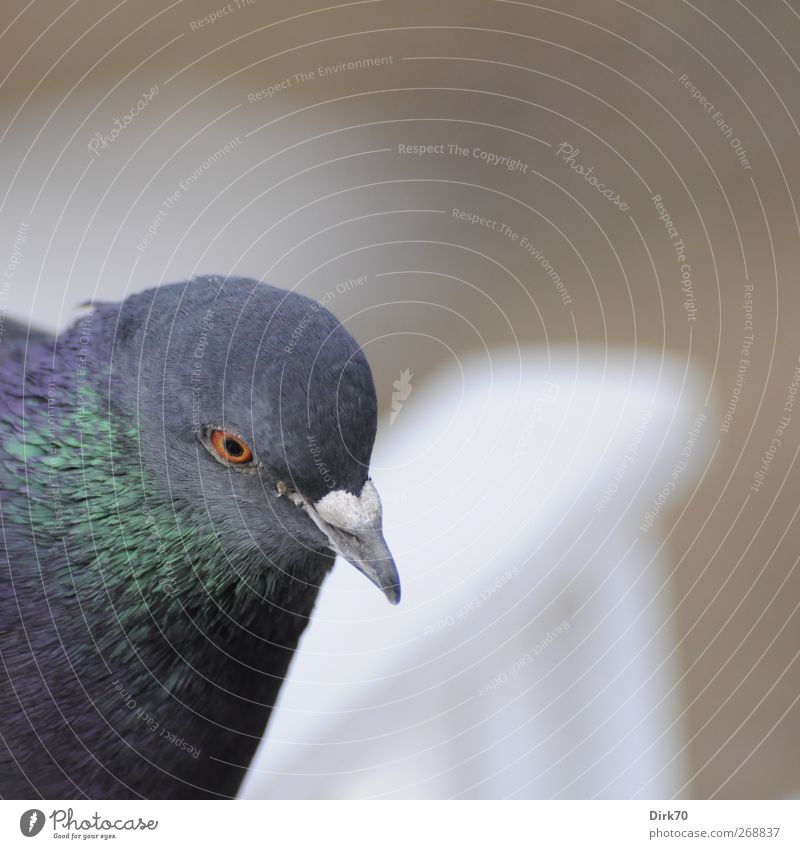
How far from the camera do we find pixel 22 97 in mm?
738

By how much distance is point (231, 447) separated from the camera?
25.2 inches

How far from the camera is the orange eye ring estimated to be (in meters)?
0.63

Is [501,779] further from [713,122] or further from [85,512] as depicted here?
[713,122]

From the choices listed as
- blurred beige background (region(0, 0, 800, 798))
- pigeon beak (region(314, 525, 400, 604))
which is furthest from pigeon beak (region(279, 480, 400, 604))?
blurred beige background (region(0, 0, 800, 798))

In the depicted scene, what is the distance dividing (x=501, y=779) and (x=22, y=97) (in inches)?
31.7

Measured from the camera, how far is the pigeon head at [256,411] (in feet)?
1.97

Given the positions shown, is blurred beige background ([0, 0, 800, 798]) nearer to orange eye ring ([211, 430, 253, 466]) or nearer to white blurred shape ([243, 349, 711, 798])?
white blurred shape ([243, 349, 711, 798])

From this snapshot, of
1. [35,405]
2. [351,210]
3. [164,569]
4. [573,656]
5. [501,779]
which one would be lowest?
[501,779]

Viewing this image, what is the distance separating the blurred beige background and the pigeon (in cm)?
8

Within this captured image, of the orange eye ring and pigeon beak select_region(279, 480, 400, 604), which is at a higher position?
the orange eye ring

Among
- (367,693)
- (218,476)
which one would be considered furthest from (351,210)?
(367,693)

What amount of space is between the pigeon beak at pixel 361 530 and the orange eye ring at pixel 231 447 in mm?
52

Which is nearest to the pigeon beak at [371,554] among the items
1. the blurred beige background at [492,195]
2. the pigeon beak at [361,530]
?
the pigeon beak at [361,530]

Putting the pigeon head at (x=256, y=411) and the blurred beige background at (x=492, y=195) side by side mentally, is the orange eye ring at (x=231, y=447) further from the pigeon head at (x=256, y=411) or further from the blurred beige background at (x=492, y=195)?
the blurred beige background at (x=492, y=195)
